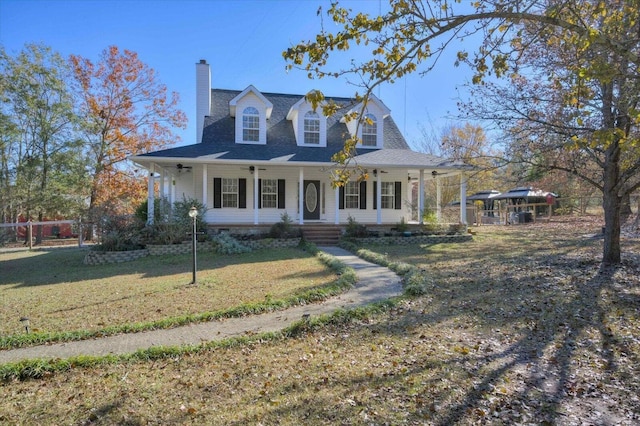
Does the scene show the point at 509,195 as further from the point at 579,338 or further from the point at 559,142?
the point at 579,338

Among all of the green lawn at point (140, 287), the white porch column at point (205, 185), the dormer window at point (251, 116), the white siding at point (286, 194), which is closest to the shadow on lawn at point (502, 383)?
the green lawn at point (140, 287)

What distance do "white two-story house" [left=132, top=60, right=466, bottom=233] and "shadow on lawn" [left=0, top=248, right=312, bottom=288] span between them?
2.94 m

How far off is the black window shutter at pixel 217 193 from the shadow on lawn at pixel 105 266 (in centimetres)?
370

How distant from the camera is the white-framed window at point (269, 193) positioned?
17.2 m

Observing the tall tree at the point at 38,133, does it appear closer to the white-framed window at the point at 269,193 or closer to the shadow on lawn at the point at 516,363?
the white-framed window at the point at 269,193

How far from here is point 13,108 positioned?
21500 millimetres

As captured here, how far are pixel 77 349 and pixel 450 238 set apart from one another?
568 inches

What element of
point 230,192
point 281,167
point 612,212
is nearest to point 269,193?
point 281,167

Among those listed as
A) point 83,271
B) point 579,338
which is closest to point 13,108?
point 83,271

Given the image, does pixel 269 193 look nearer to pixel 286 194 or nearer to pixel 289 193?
pixel 286 194

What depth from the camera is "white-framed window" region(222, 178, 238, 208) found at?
16672mm

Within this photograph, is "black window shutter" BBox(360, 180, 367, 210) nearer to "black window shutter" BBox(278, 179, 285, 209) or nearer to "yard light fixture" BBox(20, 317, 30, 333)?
"black window shutter" BBox(278, 179, 285, 209)

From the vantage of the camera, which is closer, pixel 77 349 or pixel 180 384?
pixel 180 384

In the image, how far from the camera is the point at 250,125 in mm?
17578
